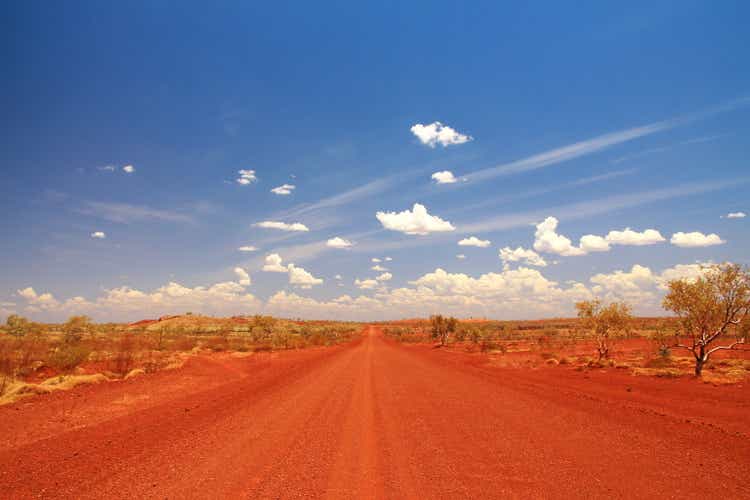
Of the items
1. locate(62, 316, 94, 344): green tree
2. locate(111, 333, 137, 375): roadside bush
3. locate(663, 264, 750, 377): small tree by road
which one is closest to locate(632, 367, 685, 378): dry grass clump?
locate(663, 264, 750, 377): small tree by road

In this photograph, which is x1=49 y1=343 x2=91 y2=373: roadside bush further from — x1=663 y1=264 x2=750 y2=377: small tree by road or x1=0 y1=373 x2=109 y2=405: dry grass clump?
x1=663 y1=264 x2=750 y2=377: small tree by road

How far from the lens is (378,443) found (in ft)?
29.0

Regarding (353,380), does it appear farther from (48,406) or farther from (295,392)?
(48,406)

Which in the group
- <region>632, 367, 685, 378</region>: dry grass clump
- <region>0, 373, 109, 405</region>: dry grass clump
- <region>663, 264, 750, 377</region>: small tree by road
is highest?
<region>663, 264, 750, 377</region>: small tree by road

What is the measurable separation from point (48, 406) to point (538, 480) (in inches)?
537

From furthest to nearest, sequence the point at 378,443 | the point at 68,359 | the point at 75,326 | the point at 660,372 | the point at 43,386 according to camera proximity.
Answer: the point at 75,326, the point at 68,359, the point at 660,372, the point at 43,386, the point at 378,443

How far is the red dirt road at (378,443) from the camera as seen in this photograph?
6559mm

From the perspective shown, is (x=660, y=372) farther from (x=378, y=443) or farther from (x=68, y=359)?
(x=68, y=359)

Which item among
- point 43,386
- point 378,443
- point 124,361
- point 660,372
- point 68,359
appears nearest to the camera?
point 378,443

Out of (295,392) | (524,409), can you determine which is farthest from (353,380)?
(524,409)

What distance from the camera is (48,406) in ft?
41.8

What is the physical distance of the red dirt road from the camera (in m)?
6.56

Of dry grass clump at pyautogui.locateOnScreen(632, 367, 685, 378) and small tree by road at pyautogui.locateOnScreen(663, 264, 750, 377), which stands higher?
small tree by road at pyautogui.locateOnScreen(663, 264, 750, 377)

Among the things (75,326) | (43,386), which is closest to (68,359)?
(43,386)
